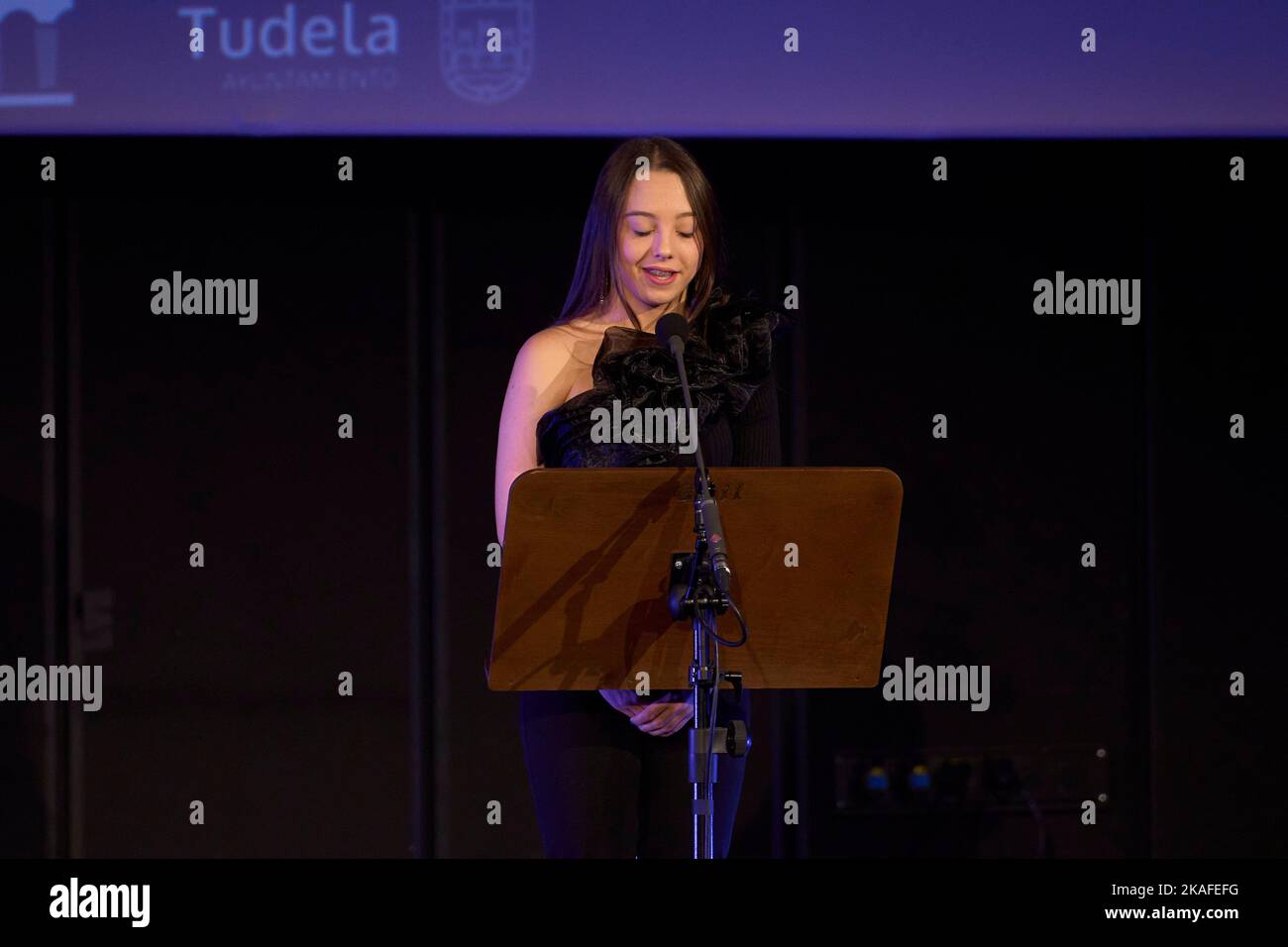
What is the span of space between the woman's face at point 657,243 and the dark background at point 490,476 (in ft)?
3.68

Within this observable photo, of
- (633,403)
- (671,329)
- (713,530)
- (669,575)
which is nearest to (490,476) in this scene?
(633,403)

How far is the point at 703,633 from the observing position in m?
1.82

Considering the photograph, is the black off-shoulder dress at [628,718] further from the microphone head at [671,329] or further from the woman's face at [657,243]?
the microphone head at [671,329]

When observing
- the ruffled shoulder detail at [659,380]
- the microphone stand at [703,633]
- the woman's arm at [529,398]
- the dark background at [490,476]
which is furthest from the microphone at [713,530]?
the dark background at [490,476]

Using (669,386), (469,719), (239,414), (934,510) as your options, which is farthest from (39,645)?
(934,510)

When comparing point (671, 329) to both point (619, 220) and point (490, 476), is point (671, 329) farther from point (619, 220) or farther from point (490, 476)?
point (490, 476)

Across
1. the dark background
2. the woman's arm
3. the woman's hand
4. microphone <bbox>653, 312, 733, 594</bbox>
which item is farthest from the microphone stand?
the dark background

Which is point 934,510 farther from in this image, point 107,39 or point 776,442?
point 107,39

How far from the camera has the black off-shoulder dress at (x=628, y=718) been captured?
85.2 inches

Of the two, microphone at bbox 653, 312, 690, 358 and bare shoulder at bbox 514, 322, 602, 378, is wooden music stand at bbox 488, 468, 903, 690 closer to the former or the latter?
microphone at bbox 653, 312, 690, 358

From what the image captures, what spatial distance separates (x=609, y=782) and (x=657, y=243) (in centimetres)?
93

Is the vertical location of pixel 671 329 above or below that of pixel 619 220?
below

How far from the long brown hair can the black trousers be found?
2.27 ft

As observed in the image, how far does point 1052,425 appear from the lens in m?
3.49
